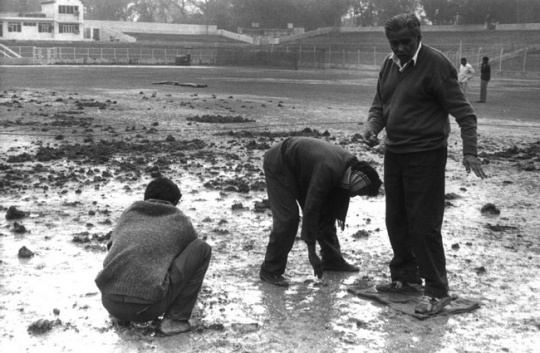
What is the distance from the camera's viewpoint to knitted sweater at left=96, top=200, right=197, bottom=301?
15.1 ft

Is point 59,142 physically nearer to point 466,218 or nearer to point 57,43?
point 466,218

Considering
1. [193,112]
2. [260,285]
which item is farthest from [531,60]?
[260,285]

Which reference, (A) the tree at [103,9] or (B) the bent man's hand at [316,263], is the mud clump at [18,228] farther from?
(A) the tree at [103,9]

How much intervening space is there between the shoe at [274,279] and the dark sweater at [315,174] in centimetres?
52

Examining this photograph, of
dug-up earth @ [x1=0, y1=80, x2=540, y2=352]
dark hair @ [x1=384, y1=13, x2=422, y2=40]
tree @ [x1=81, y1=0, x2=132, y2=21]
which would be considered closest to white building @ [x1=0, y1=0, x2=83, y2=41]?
tree @ [x1=81, y1=0, x2=132, y2=21]

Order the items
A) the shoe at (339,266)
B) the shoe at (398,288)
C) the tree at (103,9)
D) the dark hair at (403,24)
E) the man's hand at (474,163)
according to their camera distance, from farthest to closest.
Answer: the tree at (103,9) → the shoe at (339,266) → the shoe at (398,288) → the man's hand at (474,163) → the dark hair at (403,24)

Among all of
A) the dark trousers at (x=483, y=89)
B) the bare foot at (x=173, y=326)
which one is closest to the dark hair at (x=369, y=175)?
the bare foot at (x=173, y=326)

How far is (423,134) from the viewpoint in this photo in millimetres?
5199

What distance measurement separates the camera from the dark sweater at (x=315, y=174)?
5.38m

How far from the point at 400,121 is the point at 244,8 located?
8990cm

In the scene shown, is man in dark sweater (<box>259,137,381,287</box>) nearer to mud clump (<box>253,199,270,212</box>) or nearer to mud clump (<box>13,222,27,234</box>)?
mud clump (<box>253,199,270,212</box>)

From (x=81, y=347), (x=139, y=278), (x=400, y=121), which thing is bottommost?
(x=81, y=347)

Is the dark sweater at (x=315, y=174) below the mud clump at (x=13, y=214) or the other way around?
the other way around

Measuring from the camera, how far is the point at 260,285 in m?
5.87
